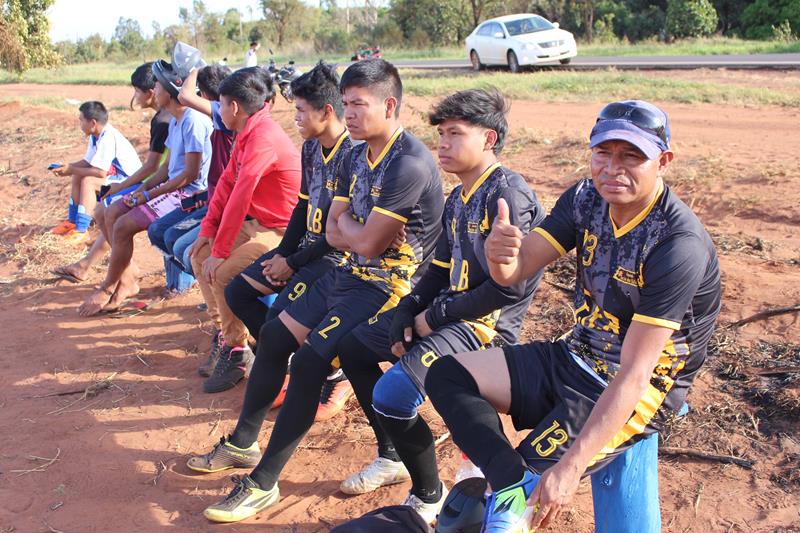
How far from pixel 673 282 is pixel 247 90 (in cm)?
318

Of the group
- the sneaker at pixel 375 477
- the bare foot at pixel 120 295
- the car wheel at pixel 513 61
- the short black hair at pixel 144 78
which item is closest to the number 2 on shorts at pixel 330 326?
the sneaker at pixel 375 477

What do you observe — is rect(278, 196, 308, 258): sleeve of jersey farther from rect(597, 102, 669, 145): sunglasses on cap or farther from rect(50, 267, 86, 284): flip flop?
rect(50, 267, 86, 284): flip flop

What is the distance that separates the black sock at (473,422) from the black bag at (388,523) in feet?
1.00

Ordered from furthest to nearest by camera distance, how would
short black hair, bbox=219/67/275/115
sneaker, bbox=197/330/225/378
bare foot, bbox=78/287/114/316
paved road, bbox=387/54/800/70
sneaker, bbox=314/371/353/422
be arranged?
paved road, bbox=387/54/800/70, bare foot, bbox=78/287/114/316, sneaker, bbox=197/330/225/378, short black hair, bbox=219/67/275/115, sneaker, bbox=314/371/353/422

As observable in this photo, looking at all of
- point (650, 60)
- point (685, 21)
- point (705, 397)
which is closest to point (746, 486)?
point (705, 397)

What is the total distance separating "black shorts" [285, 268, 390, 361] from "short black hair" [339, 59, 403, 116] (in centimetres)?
85

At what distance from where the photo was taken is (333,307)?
3.86 metres

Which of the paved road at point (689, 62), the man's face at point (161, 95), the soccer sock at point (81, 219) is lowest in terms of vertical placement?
the soccer sock at point (81, 219)

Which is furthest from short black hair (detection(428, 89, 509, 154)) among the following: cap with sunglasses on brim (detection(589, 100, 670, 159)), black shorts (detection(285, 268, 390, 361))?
black shorts (detection(285, 268, 390, 361))

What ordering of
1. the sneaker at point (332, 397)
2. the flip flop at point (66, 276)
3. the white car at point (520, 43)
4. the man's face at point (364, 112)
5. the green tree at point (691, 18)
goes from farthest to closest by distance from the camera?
1. the green tree at point (691, 18)
2. the white car at point (520, 43)
3. the flip flop at point (66, 276)
4. the sneaker at point (332, 397)
5. the man's face at point (364, 112)

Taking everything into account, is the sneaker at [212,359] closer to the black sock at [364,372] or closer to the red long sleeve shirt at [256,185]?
the red long sleeve shirt at [256,185]

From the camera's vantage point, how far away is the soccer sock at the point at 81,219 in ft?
27.5

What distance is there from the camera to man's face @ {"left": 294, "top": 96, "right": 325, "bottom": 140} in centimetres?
431

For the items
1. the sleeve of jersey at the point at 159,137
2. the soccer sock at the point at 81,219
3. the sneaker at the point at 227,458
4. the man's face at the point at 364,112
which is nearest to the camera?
the man's face at the point at 364,112
